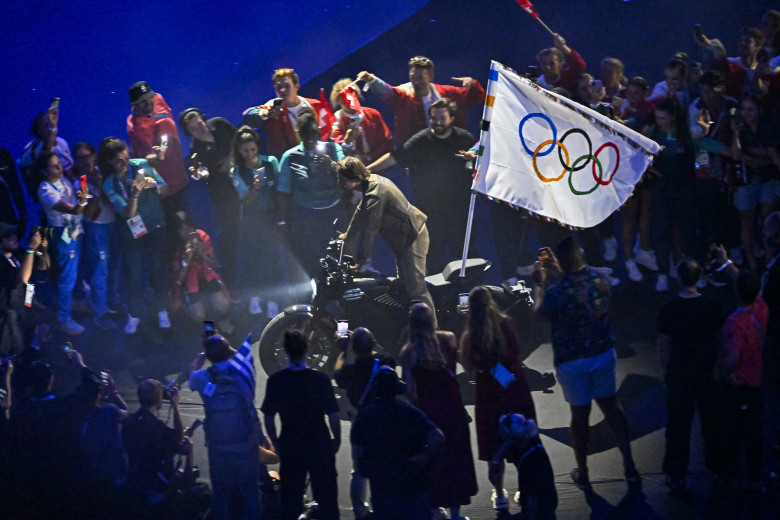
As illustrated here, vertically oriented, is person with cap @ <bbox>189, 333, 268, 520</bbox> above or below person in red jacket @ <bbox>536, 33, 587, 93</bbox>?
below

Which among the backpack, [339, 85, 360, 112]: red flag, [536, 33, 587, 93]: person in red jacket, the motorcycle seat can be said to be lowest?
the backpack

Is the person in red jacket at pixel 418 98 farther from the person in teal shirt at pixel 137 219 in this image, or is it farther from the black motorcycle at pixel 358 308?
the person in teal shirt at pixel 137 219

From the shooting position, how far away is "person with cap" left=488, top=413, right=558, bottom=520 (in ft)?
19.8

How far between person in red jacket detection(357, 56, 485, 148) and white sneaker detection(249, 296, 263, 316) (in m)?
2.15

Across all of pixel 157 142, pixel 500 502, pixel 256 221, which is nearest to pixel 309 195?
pixel 256 221

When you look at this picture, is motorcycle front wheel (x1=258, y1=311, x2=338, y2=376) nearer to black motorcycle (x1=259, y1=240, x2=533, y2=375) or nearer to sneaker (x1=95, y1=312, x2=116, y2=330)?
black motorcycle (x1=259, y1=240, x2=533, y2=375)

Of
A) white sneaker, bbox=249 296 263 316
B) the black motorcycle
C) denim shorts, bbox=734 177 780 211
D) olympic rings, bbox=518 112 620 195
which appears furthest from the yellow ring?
white sneaker, bbox=249 296 263 316

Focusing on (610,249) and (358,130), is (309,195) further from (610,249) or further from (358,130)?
(610,249)

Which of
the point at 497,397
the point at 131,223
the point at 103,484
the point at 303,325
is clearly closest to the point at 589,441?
the point at 497,397

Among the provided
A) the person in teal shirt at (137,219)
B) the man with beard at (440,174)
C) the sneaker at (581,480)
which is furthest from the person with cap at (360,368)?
the person in teal shirt at (137,219)

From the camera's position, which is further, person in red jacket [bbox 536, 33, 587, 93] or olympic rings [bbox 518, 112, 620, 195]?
person in red jacket [bbox 536, 33, 587, 93]

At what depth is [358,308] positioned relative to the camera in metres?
8.58

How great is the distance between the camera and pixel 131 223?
966 centimetres

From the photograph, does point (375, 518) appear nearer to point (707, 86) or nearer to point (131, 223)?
point (131, 223)
